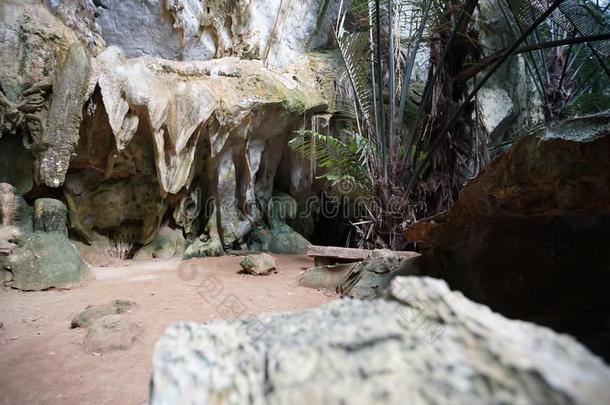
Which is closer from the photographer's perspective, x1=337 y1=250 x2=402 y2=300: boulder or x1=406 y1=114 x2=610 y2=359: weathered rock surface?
Answer: x1=406 y1=114 x2=610 y2=359: weathered rock surface

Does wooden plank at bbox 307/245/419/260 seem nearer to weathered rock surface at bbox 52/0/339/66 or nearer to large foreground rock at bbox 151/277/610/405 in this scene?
large foreground rock at bbox 151/277/610/405

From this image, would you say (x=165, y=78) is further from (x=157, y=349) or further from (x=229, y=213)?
(x=157, y=349)

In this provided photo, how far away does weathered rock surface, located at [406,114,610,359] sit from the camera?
132cm

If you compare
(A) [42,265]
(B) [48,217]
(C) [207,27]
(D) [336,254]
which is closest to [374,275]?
(D) [336,254]

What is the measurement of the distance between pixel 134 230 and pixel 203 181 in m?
1.51

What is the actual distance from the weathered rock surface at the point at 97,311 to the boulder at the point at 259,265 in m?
1.75

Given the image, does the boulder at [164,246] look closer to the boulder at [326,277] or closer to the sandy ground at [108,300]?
the sandy ground at [108,300]

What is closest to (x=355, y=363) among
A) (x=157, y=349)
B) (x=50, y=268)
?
(x=157, y=349)

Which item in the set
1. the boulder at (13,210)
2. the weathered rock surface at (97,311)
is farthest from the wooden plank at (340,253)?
the boulder at (13,210)

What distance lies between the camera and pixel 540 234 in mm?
1791

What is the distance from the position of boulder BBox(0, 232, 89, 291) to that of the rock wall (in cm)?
117

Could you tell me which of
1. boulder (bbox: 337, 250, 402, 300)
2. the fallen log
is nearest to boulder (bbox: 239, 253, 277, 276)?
the fallen log

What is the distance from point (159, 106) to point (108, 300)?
2992 mm

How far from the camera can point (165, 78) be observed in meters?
5.61
